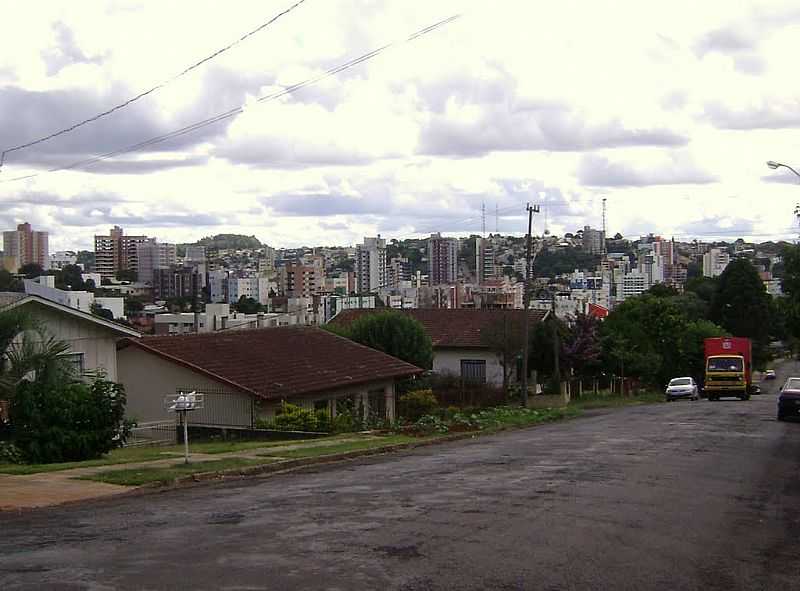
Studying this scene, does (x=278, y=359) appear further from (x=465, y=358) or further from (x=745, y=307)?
(x=745, y=307)

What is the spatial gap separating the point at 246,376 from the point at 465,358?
2918 centimetres

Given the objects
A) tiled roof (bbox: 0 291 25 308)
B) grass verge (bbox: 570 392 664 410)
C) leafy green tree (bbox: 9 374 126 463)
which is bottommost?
grass verge (bbox: 570 392 664 410)

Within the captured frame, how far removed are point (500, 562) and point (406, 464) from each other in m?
9.96

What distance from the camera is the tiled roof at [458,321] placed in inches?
2420

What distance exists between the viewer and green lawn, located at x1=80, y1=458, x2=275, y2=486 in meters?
16.9

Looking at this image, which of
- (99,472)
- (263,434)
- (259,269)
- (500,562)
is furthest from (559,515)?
(259,269)

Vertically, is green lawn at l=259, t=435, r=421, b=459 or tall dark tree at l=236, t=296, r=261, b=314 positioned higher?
tall dark tree at l=236, t=296, r=261, b=314

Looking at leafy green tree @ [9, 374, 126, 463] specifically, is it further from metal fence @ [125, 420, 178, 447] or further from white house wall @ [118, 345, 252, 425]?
white house wall @ [118, 345, 252, 425]

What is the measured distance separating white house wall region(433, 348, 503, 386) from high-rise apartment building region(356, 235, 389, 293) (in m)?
93.9

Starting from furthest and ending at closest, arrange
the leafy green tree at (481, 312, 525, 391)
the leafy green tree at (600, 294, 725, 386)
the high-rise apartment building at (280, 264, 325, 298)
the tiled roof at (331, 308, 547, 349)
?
the high-rise apartment building at (280, 264, 325, 298) → the leafy green tree at (600, 294, 725, 386) → the tiled roof at (331, 308, 547, 349) → the leafy green tree at (481, 312, 525, 391)

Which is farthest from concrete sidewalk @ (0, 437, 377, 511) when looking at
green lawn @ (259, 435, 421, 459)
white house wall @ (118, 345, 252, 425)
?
white house wall @ (118, 345, 252, 425)

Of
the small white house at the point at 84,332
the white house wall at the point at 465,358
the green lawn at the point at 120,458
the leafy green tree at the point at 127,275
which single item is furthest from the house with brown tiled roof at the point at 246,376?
the leafy green tree at the point at 127,275

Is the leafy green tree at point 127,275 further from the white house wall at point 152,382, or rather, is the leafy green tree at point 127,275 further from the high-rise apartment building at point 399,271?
the white house wall at point 152,382

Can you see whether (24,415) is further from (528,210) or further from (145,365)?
(528,210)
